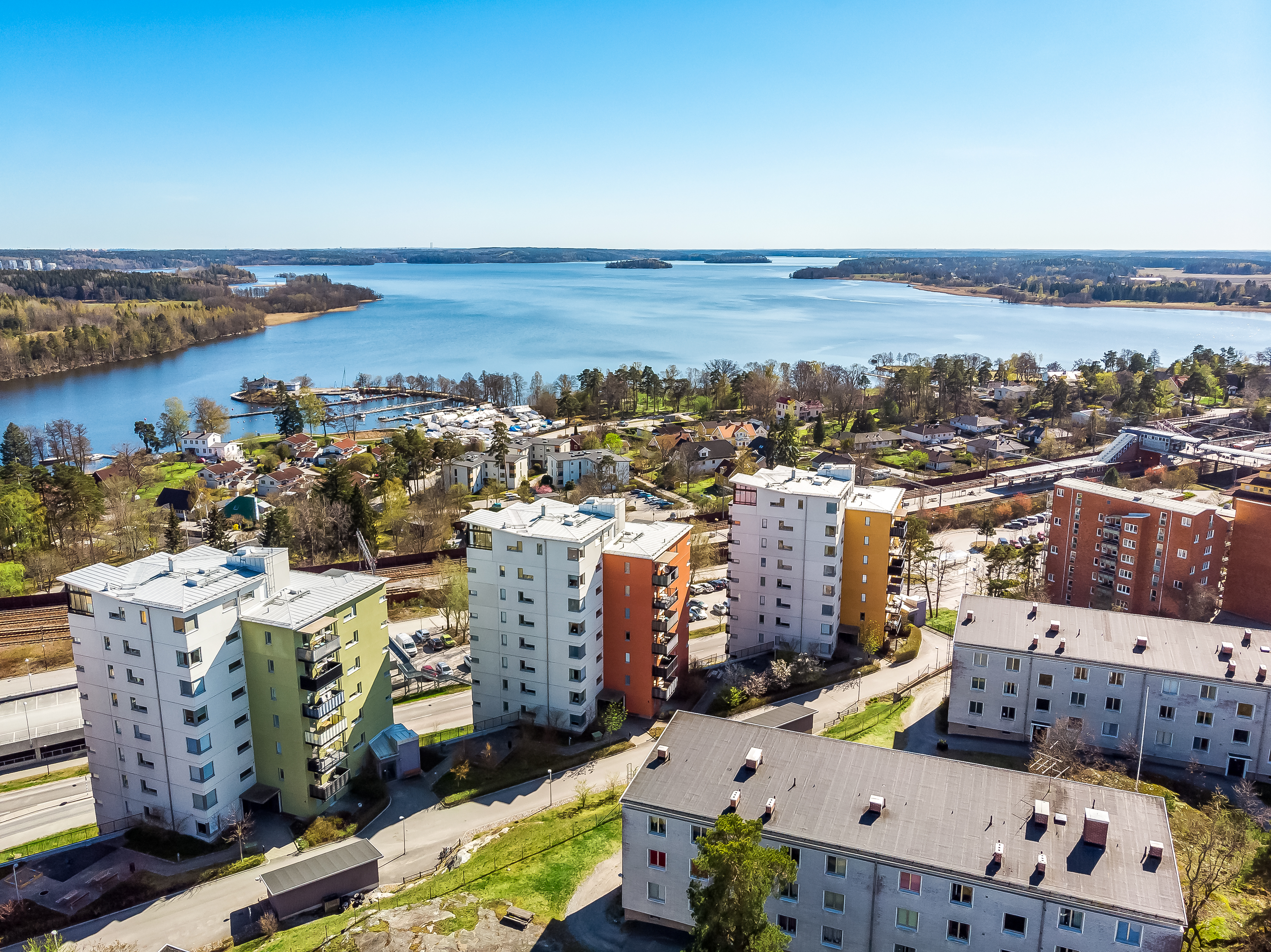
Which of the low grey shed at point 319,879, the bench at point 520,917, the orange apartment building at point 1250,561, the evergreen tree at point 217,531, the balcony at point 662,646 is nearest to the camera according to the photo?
the bench at point 520,917

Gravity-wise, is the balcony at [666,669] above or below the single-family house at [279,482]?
above

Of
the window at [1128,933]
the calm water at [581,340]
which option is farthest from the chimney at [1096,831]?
the calm water at [581,340]

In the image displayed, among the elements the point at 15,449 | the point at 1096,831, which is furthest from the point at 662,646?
the point at 15,449

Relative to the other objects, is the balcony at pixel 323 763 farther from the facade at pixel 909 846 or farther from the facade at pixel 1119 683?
the facade at pixel 1119 683

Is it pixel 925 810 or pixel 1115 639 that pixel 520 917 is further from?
pixel 1115 639

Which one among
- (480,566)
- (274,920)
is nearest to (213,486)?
(480,566)

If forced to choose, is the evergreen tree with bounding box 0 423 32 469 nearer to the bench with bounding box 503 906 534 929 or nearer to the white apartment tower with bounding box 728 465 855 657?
the white apartment tower with bounding box 728 465 855 657
